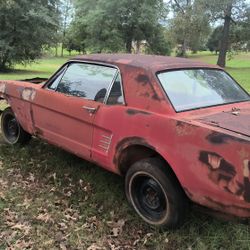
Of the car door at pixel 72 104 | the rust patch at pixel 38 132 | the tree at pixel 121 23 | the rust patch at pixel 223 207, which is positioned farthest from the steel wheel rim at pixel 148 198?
the tree at pixel 121 23

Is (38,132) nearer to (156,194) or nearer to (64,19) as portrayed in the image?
(156,194)

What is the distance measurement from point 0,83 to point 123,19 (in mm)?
33189

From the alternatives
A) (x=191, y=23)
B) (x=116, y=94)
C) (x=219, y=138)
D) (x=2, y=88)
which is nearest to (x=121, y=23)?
(x=191, y=23)

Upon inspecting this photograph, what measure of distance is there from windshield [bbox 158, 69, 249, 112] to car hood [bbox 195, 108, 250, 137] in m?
0.30

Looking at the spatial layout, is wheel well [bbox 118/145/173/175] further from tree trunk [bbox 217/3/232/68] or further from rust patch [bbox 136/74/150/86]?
tree trunk [bbox 217/3/232/68]

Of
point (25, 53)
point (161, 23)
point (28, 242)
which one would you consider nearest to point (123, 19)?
point (161, 23)

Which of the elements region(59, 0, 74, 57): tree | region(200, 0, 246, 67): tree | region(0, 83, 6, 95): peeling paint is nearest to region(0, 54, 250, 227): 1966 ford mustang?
region(0, 83, 6, 95): peeling paint

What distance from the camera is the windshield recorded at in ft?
13.3

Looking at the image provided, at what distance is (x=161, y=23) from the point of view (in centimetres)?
4044

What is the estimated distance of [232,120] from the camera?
3621 millimetres

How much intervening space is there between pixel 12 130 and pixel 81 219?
2714 mm

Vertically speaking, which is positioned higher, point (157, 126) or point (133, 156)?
point (157, 126)

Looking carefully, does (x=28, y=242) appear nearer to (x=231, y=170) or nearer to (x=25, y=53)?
(x=231, y=170)

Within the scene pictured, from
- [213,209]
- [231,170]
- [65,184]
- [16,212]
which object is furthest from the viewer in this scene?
[65,184]
